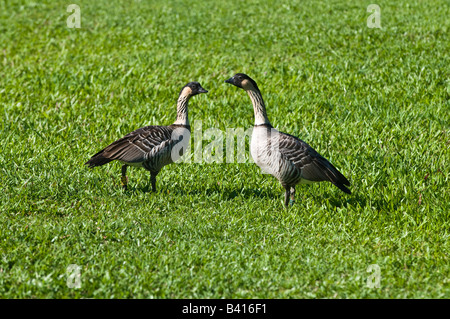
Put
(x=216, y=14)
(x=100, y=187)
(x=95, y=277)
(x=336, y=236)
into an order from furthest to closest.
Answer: (x=216, y=14)
(x=100, y=187)
(x=336, y=236)
(x=95, y=277)

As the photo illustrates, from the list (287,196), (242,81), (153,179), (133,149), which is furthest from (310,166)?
(133,149)

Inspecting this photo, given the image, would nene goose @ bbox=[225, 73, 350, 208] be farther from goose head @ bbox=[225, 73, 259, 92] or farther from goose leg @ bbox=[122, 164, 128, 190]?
Answer: goose leg @ bbox=[122, 164, 128, 190]

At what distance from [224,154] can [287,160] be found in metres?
2.46

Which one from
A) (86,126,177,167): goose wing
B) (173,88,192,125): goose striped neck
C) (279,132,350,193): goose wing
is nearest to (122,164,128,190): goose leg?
(86,126,177,167): goose wing

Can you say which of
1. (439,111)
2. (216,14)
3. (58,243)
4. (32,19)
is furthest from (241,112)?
(32,19)

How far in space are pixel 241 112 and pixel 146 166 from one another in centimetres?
408

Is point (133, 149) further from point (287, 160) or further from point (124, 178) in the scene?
point (287, 160)

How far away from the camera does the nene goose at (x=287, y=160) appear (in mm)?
7035

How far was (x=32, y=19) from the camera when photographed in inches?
704

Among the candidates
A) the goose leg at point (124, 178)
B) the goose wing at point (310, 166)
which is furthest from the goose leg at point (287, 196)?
the goose leg at point (124, 178)

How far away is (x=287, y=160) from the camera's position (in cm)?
703

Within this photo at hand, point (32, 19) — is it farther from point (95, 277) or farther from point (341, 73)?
point (95, 277)

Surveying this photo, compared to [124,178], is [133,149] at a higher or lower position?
higher

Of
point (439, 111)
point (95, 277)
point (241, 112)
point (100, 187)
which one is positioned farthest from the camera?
point (241, 112)
